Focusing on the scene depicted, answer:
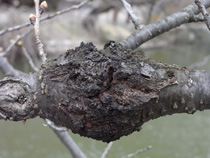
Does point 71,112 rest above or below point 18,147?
above

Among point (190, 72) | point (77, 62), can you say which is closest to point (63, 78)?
point (77, 62)

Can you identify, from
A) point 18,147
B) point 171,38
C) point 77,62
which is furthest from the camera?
point 171,38

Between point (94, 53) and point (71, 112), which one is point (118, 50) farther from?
point (71, 112)

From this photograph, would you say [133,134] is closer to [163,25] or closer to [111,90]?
[163,25]

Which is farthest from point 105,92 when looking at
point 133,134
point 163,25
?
point 133,134

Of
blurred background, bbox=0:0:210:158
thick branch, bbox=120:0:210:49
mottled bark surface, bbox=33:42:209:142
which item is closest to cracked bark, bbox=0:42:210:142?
mottled bark surface, bbox=33:42:209:142

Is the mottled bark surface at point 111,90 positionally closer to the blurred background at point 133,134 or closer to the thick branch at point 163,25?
the thick branch at point 163,25

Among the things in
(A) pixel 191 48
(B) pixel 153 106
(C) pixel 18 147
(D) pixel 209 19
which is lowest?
(A) pixel 191 48

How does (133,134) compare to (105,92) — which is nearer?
(105,92)

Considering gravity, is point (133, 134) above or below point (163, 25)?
below
